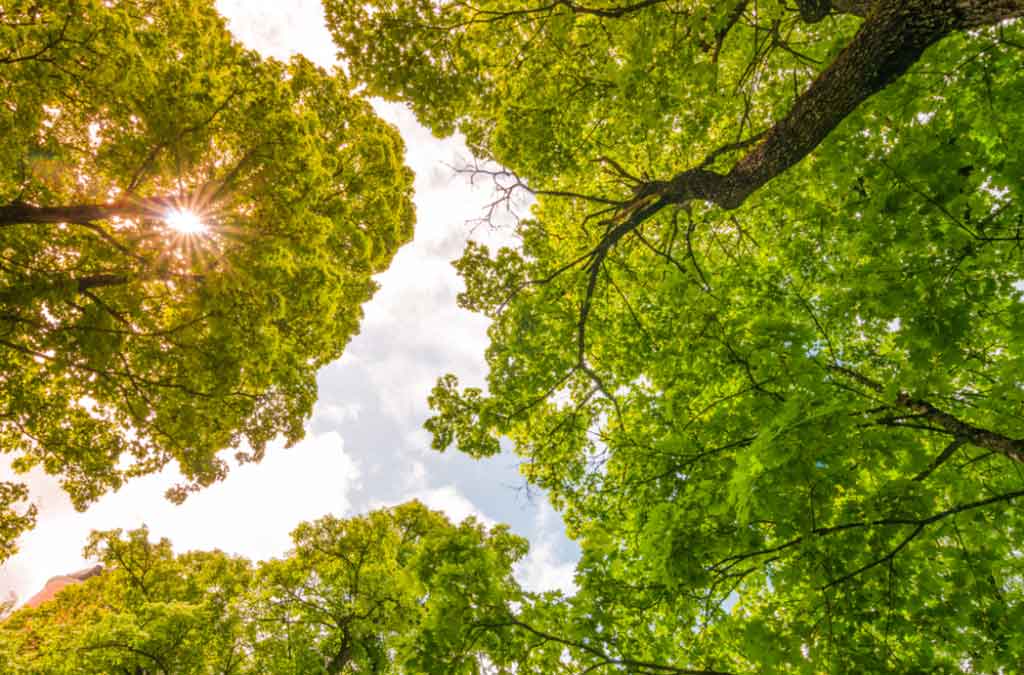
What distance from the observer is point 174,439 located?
263 inches

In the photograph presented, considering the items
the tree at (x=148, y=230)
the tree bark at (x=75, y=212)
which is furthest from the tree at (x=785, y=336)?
the tree bark at (x=75, y=212)

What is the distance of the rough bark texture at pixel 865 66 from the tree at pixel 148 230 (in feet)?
18.3

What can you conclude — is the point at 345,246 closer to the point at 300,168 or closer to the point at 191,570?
the point at 300,168

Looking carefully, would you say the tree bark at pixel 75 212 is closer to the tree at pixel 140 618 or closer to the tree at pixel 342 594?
the tree at pixel 342 594

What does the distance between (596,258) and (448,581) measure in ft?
14.1

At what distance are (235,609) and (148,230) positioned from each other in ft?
35.4

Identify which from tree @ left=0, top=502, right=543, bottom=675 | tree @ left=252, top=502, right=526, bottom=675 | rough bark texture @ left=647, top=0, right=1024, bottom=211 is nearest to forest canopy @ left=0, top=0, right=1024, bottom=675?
rough bark texture @ left=647, top=0, right=1024, bottom=211

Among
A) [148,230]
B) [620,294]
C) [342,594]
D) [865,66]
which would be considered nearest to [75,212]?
[148,230]

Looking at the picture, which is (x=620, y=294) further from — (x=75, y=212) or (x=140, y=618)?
(x=140, y=618)

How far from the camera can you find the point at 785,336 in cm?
341

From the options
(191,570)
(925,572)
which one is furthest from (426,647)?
(191,570)

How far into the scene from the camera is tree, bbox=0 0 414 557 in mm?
4730

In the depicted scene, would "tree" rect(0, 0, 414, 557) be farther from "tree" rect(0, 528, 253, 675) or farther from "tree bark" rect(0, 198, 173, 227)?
"tree" rect(0, 528, 253, 675)

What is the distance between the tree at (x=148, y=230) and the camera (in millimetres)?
4730
